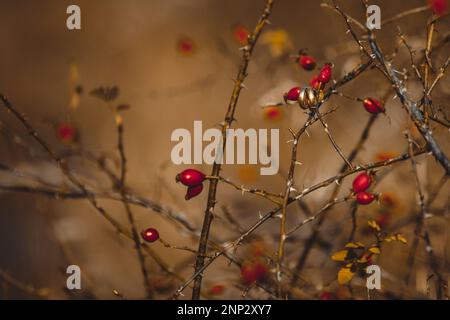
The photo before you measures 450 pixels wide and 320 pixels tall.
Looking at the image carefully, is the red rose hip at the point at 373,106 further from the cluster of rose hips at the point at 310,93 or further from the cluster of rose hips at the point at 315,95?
the cluster of rose hips at the point at 310,93

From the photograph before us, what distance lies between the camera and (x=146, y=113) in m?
2.68

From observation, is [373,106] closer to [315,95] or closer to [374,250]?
[315,95]

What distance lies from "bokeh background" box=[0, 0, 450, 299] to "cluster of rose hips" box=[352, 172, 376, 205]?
0.98 meters

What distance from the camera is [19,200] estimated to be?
2.59 meters

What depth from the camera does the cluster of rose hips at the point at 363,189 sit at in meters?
1.35

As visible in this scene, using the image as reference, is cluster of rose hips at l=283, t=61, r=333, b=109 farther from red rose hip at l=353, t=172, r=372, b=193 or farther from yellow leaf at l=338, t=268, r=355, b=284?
yellow leaf at l=338, t=268, r=355, b=284

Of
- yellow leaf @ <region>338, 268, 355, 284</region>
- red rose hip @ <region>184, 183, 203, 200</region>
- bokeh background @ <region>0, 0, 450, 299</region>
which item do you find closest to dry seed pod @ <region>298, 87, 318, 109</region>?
red rose hip @ <region>184, 183, 203, 200</region>

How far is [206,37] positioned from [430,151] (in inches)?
61.4

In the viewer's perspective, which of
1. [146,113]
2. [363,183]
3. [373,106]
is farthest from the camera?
[146,113]

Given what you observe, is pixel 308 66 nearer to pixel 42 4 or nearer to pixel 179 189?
pixel 179 189

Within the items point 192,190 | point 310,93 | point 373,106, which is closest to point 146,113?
point 192,190

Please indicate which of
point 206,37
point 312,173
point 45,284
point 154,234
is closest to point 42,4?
point 206,37

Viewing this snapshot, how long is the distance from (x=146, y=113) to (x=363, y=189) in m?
1.51

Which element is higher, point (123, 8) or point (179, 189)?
point (123, 8)
